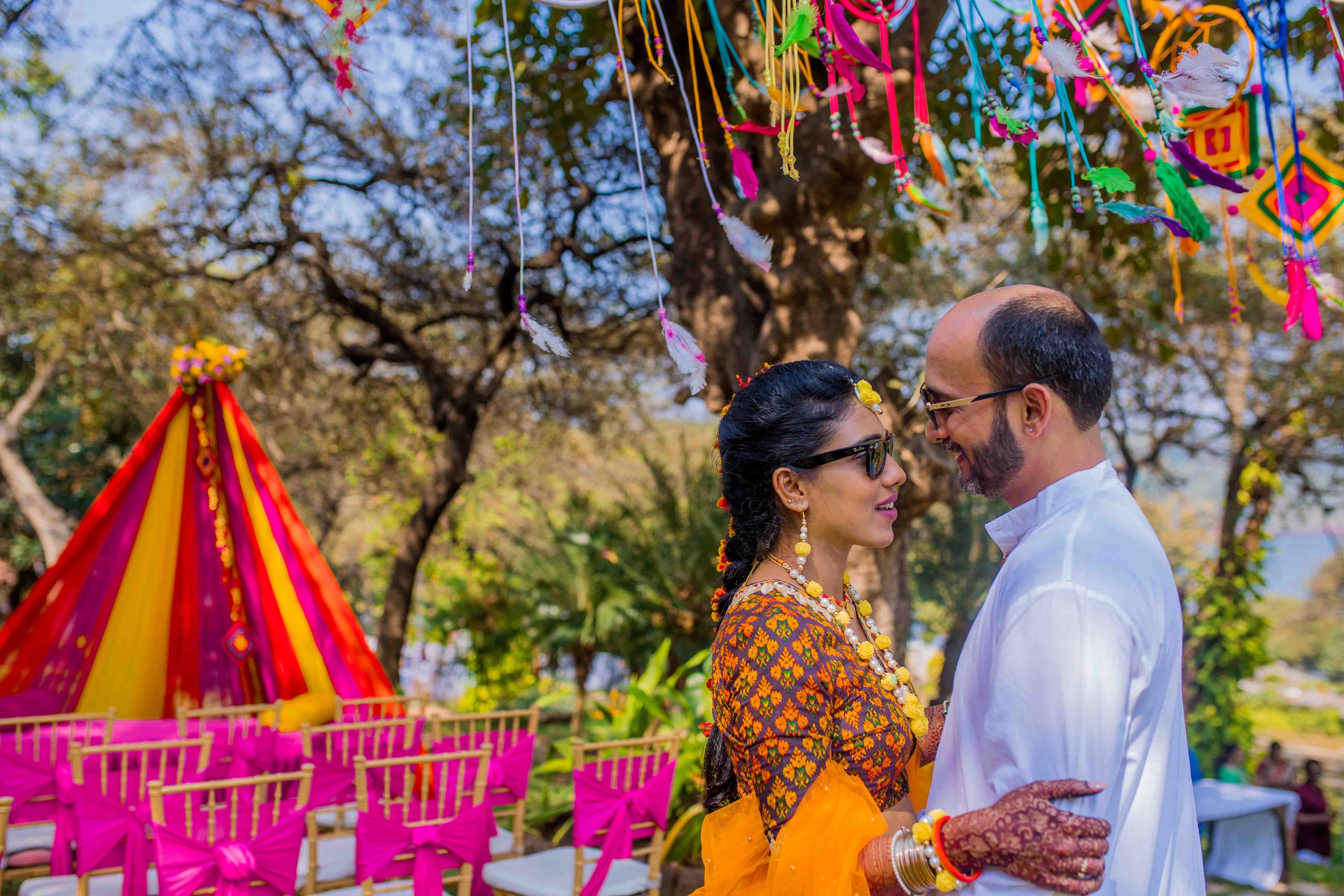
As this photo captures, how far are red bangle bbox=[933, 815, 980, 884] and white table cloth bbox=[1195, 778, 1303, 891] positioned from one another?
6.51 m

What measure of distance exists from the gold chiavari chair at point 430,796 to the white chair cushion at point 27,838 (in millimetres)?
1315

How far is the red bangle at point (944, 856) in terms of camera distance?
1.40 m

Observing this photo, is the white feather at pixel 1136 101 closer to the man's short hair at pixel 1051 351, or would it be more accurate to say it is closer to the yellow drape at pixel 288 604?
the man's short hair at pixel 1051 351

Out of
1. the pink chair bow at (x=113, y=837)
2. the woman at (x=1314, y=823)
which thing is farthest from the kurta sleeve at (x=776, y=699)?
the woman at (x=1314, y=823)

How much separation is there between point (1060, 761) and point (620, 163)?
7323mm

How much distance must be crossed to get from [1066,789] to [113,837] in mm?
3388

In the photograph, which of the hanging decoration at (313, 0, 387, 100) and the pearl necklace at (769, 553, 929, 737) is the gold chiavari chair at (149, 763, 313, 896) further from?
the hanging decoration at (313, 0, 387, 100)

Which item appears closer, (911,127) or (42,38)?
(911,127)

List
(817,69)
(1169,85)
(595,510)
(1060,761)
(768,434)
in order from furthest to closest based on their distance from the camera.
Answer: (595,510), (817,69), (768,434), (1169,85), (1060,761)

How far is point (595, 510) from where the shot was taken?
9.81m

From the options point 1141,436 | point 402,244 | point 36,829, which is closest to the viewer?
point 36,829

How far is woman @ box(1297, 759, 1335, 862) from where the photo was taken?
8625 millimetres

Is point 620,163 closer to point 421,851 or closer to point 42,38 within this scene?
point 42,38

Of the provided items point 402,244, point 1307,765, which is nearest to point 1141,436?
point 1307,765
